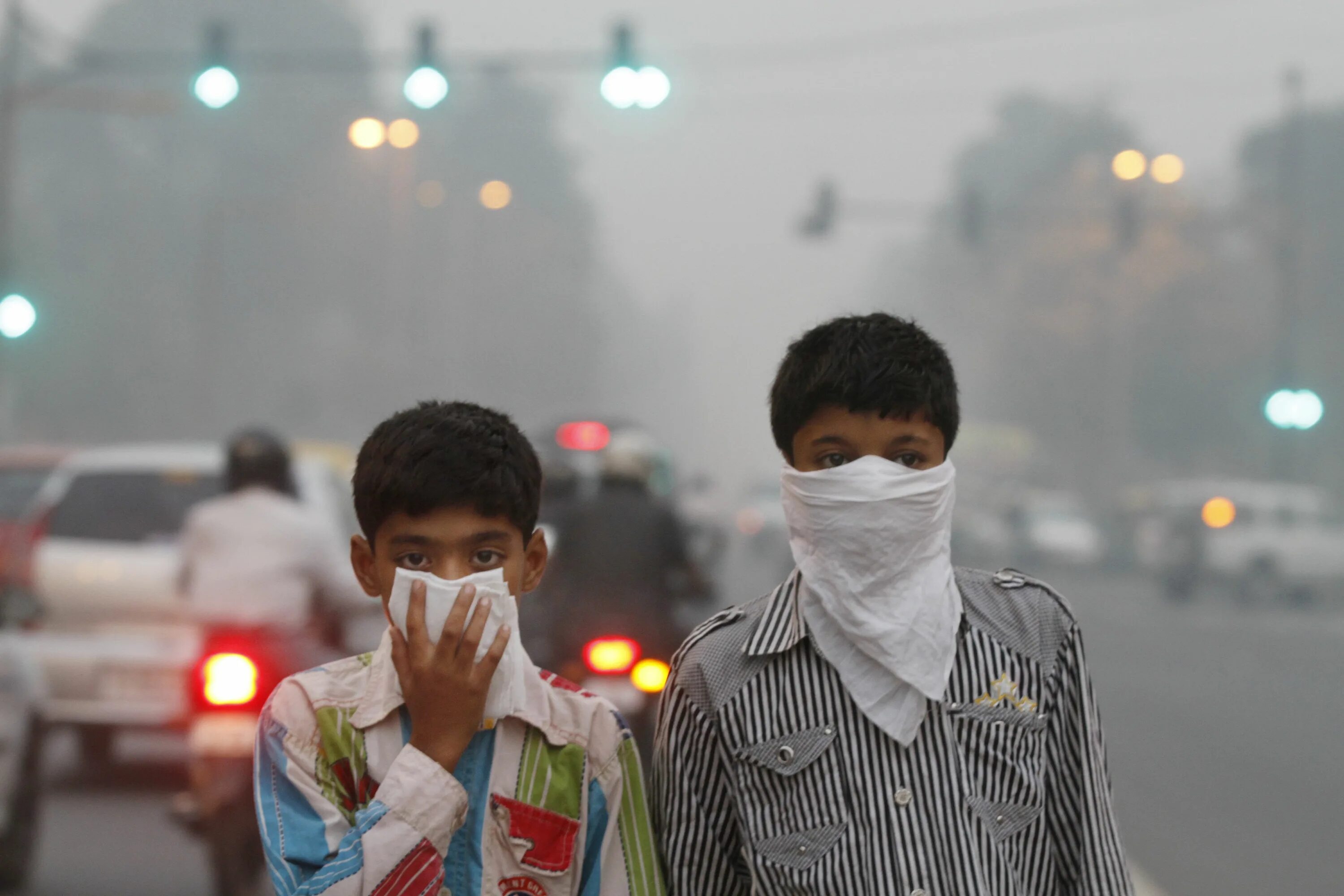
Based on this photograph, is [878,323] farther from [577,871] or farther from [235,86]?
[235,86]

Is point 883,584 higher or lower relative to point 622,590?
higher

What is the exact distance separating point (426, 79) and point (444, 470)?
10.6 meters

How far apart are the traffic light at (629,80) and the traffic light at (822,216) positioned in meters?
11.5

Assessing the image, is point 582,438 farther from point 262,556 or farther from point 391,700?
point 391,700

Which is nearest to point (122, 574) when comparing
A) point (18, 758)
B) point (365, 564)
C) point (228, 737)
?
point (18, 758)

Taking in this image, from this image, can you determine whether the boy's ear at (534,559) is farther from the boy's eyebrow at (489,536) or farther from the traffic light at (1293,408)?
the traffic light at (1293,408)

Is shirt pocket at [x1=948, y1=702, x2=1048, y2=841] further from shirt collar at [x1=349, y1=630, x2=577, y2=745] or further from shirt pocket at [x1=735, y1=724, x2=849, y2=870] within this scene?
shirt collar at [x1=349, y1=630, x2=577, y2=745]

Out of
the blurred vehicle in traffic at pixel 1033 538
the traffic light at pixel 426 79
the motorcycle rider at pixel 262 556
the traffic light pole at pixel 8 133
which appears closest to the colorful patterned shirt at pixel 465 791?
the motorcycle rider at pixel 262 556

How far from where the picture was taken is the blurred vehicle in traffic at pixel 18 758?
20.5 ft

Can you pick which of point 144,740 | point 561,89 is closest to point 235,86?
point 144,740

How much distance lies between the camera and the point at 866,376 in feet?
7.59

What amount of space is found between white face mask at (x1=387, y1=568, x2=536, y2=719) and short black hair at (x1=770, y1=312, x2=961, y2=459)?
0.45 m

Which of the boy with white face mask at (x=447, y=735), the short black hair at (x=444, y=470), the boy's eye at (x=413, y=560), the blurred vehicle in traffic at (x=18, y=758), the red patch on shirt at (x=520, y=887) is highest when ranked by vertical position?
the short black hair at (x=444, y=470)

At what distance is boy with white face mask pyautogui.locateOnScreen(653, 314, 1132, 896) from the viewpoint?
222 centimetres
